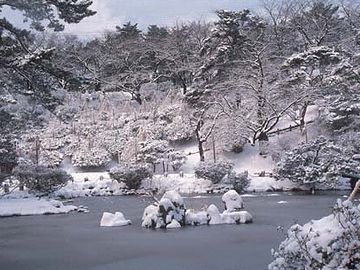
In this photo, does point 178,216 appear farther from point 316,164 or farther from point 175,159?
point 175,159

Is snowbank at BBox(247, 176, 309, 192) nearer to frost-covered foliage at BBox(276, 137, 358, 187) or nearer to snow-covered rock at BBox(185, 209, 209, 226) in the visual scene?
frost-covered foliage at BBox(276, 137, 358, 187)

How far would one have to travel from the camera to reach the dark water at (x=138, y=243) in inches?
435

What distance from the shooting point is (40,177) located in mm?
24625

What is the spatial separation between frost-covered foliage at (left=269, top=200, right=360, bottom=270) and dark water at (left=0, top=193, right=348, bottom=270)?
388 centimetres

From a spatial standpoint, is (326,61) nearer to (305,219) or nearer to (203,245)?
(305,219)

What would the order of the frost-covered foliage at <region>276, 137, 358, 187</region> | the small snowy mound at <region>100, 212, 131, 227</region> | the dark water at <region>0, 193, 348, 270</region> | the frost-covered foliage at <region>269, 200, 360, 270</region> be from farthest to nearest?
the frost-covered foliage at <region>276, 137, 358, 187</region> < the small snowy mound at <region>100, 212, 131, 227</region> < the dark water at <region>0, 193, 348, 270</region> < the frost-covered foliage at <region>269, 200, 360, 270</region>

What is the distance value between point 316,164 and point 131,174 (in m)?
9.14

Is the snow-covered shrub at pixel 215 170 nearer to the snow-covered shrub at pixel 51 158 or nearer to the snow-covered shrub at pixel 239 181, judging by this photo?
the snow-covered shrub at pixel 239 181

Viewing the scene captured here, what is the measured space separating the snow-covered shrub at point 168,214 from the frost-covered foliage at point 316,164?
36.3 ft

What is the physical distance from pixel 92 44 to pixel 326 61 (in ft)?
74.8

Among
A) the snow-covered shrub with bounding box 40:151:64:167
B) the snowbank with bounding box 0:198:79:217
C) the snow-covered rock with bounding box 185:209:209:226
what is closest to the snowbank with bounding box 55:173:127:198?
the snowbank with bounding box 0:198:79:217

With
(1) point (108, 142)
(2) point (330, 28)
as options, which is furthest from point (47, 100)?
(2) point (330, 28)

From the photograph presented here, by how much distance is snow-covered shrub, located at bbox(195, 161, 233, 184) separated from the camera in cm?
2702

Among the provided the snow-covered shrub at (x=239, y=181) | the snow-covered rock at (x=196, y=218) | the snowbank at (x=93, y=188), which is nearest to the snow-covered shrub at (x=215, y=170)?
the snow-covered shrub at (x=239, y=181)
